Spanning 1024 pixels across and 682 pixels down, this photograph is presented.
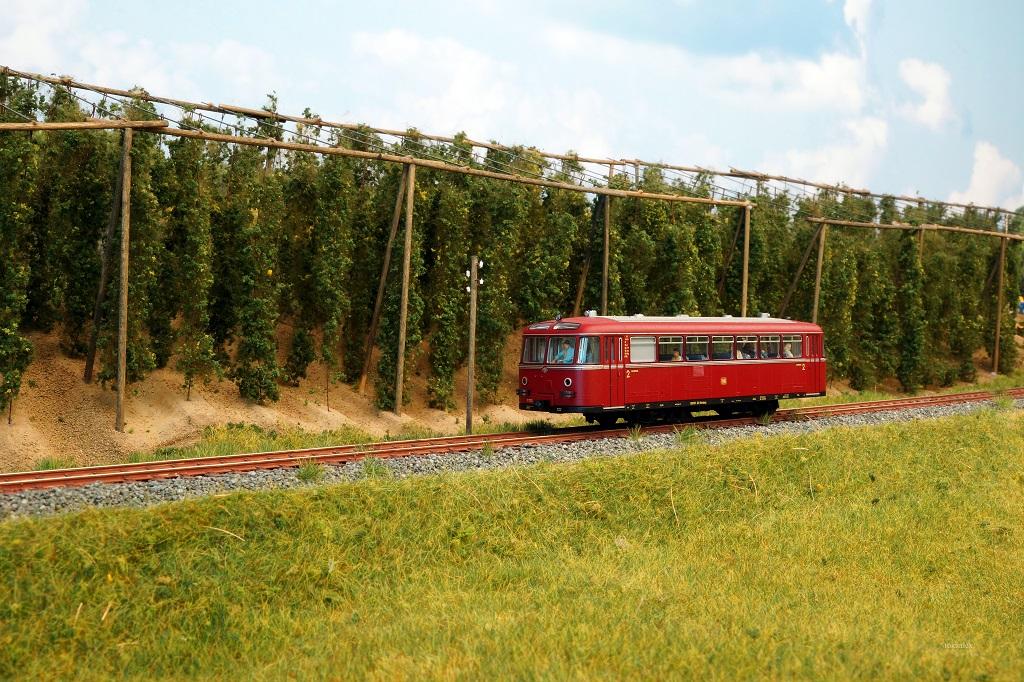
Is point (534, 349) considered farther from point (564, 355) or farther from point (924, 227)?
point (924, 227)

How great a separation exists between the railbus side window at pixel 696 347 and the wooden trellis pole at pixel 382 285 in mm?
9351

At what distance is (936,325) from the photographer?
48688 millimetres

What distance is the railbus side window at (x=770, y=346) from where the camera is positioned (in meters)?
26.8

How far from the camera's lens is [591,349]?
2275cm

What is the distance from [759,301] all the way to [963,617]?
31.6 meters

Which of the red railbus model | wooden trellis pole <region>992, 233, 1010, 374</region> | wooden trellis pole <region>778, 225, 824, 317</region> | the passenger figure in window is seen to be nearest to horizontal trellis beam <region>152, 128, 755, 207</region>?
wooden trellis pole <region>778, 225, 824, 317</region>

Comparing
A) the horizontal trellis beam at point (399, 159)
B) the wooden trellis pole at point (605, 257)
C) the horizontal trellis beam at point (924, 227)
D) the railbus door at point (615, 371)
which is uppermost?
the horizontal trellis beam at point (924, 227)

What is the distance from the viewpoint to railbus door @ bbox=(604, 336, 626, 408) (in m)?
22.9

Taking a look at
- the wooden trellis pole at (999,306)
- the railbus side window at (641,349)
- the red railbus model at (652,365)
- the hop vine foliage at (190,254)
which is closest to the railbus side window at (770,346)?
the red railbus model at (652,365)

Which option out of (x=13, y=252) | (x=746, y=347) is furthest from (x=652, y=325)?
(x=13, y=252)

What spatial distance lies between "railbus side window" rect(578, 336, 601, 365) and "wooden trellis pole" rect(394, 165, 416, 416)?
25.2 feet

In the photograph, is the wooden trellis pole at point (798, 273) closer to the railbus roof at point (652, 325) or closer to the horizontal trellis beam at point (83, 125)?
the railbus roof at point (652, 325)

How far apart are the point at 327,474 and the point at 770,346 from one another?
50.0 ft

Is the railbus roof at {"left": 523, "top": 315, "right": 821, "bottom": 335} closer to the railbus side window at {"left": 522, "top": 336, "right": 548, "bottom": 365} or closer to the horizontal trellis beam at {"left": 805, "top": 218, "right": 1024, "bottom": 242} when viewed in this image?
the railbus side window at {"left": 522, "top": 336, "right": 548, "bottom": 365}
